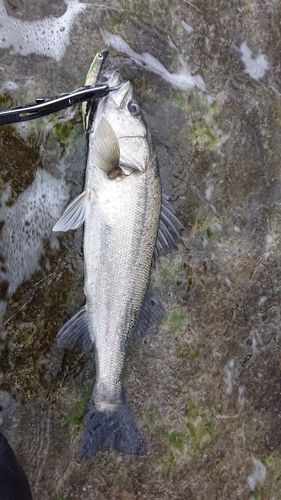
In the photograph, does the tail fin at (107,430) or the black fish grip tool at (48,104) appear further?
the tail fin at (107,430)

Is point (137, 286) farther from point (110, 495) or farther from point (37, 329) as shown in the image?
point (110, 495)

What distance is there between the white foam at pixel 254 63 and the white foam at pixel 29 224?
2129 mm

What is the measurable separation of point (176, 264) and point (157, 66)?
179cm

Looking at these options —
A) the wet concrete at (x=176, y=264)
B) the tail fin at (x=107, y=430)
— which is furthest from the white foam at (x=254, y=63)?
the tail fin at (x=107, y=430)

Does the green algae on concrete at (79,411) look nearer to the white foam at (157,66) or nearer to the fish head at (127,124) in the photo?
the fish head at (127,124)

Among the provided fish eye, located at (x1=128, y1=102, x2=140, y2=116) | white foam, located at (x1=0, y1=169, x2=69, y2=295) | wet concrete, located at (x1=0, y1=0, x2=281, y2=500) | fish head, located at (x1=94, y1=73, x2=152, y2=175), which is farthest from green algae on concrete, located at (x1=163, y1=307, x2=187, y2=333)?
fish eye, located at (x1=128, y1=102, x2=140, y2=116)

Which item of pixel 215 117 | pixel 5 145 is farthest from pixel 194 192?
pixel 5 145

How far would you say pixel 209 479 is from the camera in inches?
164

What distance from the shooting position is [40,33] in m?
3.71

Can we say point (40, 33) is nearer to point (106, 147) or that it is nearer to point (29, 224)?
point (106, 147)

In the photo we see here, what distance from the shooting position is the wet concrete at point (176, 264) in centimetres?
371

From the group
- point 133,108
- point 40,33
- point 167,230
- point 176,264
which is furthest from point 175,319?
point 40,33

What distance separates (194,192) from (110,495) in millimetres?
2783

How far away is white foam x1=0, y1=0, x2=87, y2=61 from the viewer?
363cm
